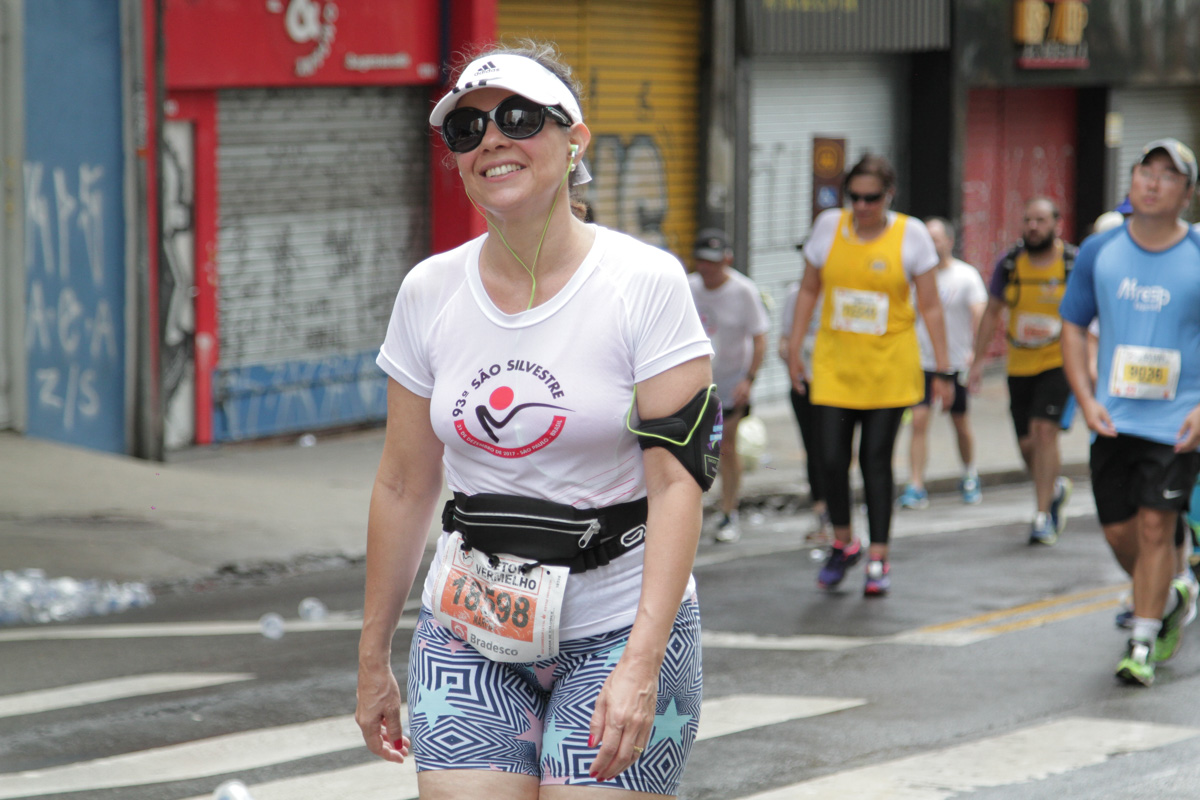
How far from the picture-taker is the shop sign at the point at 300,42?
1236 cm

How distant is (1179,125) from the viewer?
80.0 feet

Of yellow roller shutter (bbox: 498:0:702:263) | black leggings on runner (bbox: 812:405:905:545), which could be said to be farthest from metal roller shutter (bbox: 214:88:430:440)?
black leggings on runner (bbox: 812:405:905:545)

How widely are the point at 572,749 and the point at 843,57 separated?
637 inches

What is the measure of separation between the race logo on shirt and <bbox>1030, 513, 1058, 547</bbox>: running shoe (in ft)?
24.8

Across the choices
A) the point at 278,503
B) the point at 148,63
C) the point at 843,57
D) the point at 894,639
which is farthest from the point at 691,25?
the point at 894,639

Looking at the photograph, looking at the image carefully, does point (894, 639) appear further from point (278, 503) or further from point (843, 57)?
point (843, 57)

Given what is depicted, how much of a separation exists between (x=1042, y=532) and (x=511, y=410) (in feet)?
25.1

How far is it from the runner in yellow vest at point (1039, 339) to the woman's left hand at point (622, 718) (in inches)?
300

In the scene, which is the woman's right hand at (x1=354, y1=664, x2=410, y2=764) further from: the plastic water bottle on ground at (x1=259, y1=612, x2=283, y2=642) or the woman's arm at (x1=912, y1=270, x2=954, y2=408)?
the woman's arm at (x1=912, y1=270, x2=954, y2=408)

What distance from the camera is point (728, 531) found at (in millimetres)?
10523

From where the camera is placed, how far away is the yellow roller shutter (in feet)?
51.1

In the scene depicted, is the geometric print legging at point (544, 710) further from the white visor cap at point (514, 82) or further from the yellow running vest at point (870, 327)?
the yellow running vest at point (870, 327)

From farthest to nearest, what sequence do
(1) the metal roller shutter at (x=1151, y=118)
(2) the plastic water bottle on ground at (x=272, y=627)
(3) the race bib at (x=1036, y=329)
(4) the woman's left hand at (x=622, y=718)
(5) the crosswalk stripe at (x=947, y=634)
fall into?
(1) the metal roller shutter at (x=1151, y=118) < (3) the race bib at (x=1036, y=329) < (2) the plastic water bottle on ground at (x=272, y=627) < (5) the crosswalk stripe at (x=947, y=634) < (4) the woman's left hand at (x=622, y=718)

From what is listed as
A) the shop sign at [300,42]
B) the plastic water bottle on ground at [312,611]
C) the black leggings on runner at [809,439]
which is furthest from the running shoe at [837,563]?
the shop sign at [300,42]
